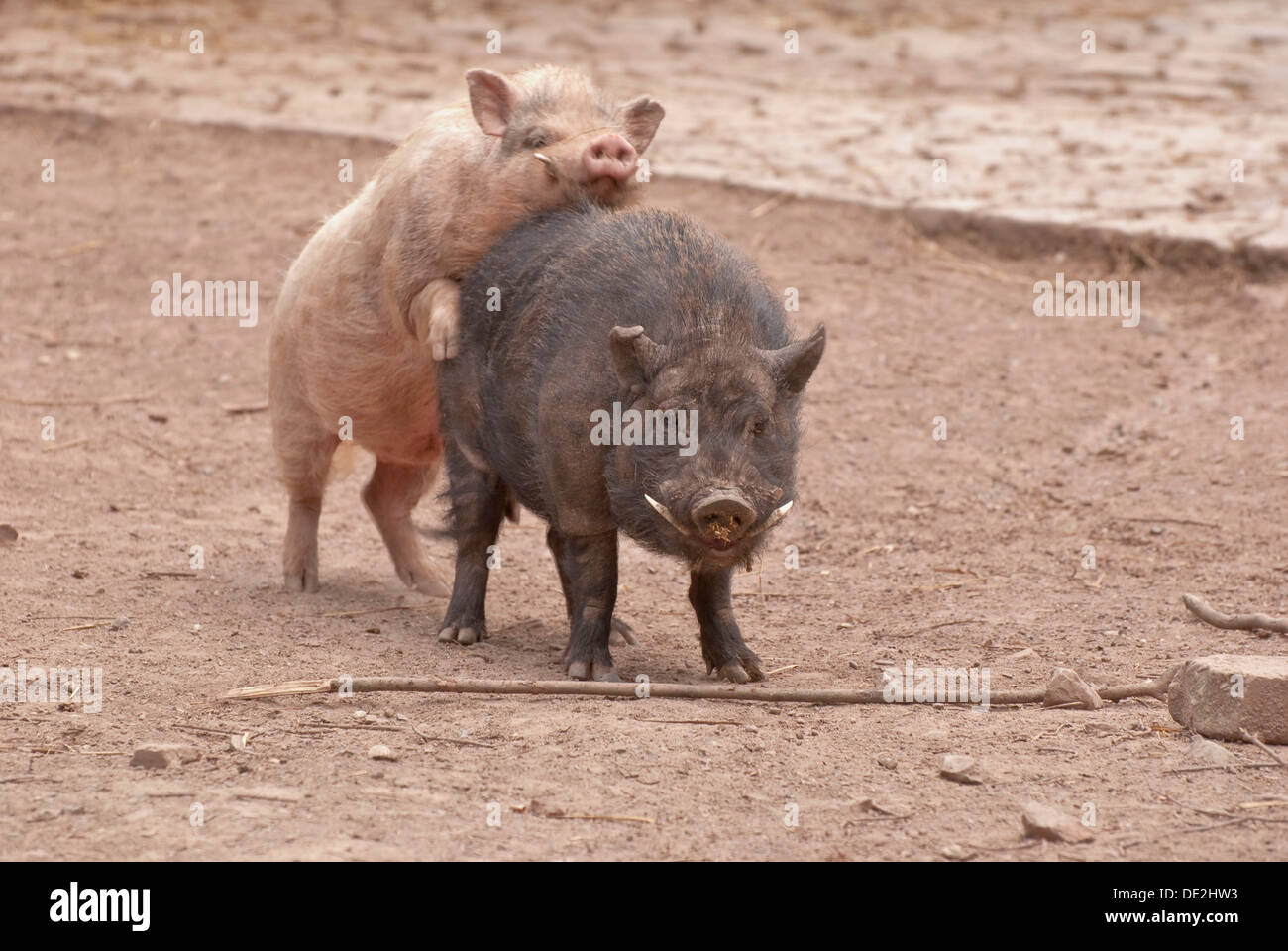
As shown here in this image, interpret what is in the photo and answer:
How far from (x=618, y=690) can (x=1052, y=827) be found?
158 cm

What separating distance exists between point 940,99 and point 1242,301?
3737 millimetres

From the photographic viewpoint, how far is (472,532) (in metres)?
6.08

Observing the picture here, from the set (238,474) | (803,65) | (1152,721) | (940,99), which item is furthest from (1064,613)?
(803,65)

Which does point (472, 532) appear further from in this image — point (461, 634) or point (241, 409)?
point (241, 409)

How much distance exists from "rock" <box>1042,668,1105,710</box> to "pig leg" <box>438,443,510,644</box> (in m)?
2.10

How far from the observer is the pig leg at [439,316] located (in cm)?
573

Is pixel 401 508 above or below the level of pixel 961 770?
above

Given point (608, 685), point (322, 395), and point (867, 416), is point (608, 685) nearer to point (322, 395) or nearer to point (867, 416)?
point (322, 395)

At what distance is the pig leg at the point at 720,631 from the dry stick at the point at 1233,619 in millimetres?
1642

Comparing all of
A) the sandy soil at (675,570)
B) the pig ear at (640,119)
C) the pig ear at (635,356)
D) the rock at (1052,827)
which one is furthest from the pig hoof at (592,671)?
the pig ear at (640,119)

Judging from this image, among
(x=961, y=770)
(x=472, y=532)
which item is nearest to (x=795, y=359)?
(x=961, y=770)

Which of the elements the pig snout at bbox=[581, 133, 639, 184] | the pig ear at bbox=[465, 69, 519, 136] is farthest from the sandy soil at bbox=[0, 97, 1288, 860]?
the pig ear at bbox=[465, 69, 519, 136]

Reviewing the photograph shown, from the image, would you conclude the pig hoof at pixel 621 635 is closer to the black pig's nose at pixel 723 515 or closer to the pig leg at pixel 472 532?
the pig leg at pixel 472 532

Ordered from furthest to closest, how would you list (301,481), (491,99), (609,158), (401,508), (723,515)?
1. (401,508)
2. (301,481)
3. (491,99)
4. (609,158)
5. (723,515)
